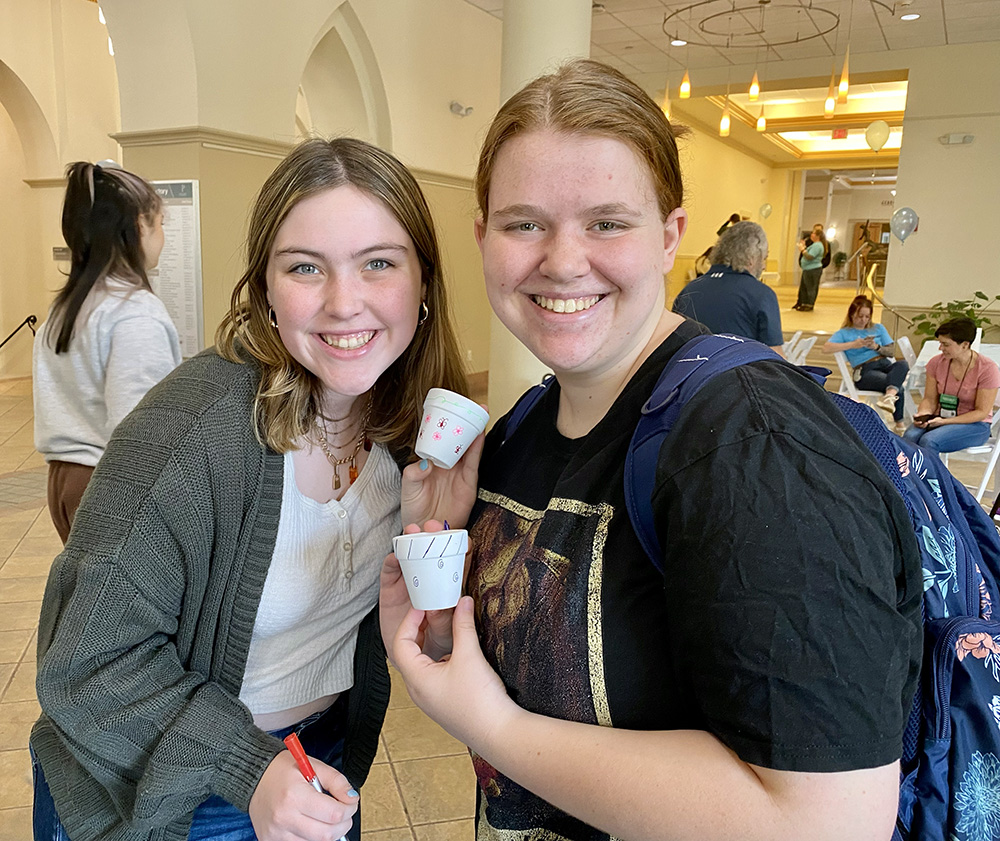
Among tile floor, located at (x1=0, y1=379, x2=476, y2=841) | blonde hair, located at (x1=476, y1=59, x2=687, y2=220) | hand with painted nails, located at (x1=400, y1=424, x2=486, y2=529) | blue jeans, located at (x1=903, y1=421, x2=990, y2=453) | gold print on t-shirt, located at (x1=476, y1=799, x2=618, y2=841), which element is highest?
blonde hair, located at (x1=476, y1=59, x2=687, y2=220)

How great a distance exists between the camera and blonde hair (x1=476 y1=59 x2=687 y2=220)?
0.88m

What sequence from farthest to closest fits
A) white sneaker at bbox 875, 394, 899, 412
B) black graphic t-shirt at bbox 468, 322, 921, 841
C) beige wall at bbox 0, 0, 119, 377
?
beige wall at bbox 0, 0, 119, 377
white sneaker at bbox 875, 394, 899, 412
black graphic t-shirt at bbox 468, 322, 921, 841

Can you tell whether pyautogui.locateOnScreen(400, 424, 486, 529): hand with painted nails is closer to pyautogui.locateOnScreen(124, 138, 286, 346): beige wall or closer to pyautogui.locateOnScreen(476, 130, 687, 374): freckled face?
pyautogui.locateOnScreen(476, 130, 687, 374): freckled face

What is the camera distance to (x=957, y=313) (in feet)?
28.6

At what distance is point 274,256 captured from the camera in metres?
1.17

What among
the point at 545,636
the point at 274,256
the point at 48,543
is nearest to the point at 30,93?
the point at 48,543

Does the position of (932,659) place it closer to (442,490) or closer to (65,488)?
(442,490)

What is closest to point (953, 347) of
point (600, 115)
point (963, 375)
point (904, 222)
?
point (963, 375)

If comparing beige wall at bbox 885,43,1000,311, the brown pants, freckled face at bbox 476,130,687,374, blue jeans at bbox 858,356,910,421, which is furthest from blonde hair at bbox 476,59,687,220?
beige wall at bbox 885,43,1000,311

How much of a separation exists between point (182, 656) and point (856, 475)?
913mm

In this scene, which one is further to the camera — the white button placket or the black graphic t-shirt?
the white button placket

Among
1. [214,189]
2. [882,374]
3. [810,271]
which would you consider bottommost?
[882,374]

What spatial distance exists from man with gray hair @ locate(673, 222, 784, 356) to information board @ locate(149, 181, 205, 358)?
10.9 ft

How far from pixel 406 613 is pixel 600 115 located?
69cm
